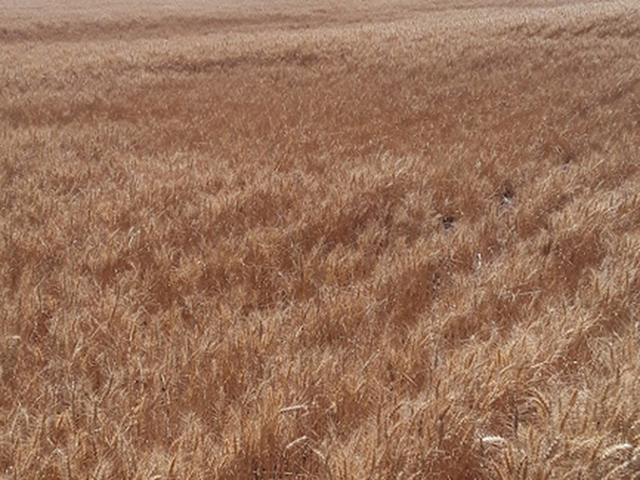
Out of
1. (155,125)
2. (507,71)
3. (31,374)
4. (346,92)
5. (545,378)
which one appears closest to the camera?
(545,378)

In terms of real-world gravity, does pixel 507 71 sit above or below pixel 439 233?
above

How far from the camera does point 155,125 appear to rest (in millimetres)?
7977

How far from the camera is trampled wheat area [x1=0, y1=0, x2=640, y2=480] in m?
1.91

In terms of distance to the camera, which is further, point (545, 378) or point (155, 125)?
point (155, 125)

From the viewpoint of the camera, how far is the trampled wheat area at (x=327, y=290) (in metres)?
1.91

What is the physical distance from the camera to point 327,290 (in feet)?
10.7

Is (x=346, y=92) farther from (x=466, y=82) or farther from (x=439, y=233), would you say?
(x=439, y=233)

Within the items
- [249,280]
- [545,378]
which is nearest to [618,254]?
[545,378]

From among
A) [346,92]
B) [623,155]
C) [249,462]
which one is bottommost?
[249,462]

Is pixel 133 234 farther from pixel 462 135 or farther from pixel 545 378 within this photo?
pixel 462 135

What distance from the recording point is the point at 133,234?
399 centimetres

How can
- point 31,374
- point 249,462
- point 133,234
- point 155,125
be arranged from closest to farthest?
point 249,462, point 31,374, point 133,234, point 155,125

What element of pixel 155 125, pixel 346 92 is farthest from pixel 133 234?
pixel 346 92

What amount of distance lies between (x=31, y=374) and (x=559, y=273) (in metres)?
3.29
